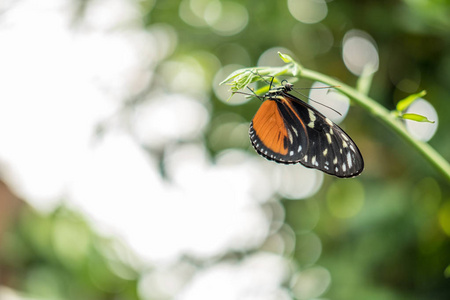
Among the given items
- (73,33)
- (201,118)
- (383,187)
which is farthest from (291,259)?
(73,33)

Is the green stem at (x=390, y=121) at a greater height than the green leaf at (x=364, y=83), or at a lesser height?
greater

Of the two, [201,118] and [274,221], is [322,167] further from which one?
[274,221]

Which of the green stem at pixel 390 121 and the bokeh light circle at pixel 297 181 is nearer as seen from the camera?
the green stem at pixel 390 121

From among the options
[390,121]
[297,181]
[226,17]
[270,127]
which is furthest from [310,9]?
[390,121]

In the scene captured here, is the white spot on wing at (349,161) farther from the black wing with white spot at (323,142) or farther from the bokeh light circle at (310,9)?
the bokeh light circle at (310,9)

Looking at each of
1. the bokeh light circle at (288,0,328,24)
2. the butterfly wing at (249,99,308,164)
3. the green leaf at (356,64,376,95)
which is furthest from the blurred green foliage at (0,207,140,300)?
the green leaf at (356,64,376,95)

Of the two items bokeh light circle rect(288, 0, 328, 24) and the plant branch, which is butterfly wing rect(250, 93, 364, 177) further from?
bokeh light circle rect(288, 0, 328, 24)

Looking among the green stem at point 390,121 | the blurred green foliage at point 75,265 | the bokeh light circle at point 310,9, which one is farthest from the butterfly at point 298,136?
the blurred green foliage at point 75,265
